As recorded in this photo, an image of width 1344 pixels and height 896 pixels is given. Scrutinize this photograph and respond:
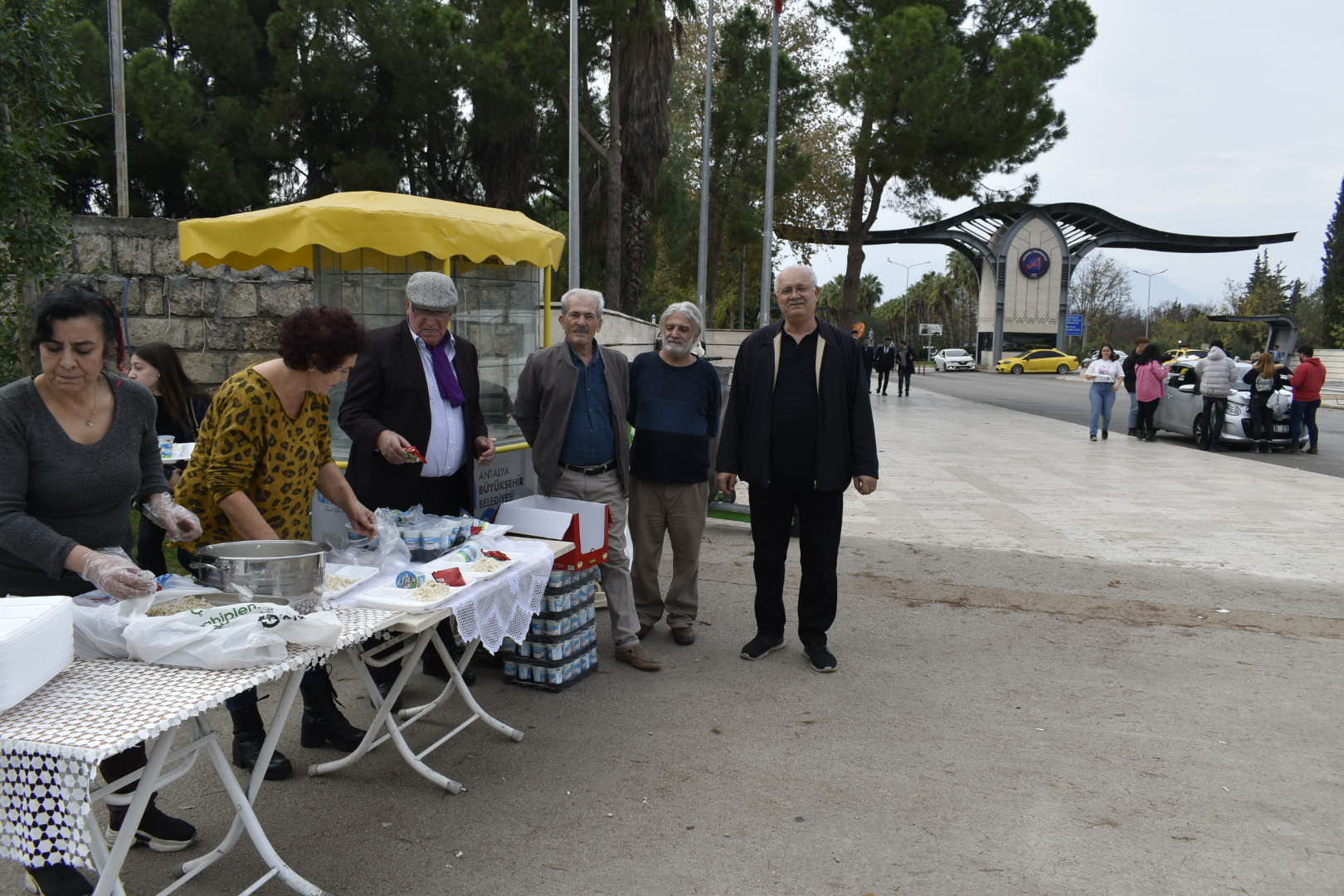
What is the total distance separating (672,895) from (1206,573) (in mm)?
5809

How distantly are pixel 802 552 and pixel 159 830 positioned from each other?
313cm

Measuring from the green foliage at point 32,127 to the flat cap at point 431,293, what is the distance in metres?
4.03

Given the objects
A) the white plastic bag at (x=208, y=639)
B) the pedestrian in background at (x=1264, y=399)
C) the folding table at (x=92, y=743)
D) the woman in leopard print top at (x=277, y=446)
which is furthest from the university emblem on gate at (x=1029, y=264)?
the white plastic bag at (x=208, y=639)

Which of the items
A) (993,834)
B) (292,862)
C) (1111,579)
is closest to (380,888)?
(292,862)

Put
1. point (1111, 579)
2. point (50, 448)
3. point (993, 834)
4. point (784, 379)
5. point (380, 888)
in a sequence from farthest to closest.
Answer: point (1111, 579) → point (784, 379) → point (993, 834) → point (380, 888) → point (50, 448)

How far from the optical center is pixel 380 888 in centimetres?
296

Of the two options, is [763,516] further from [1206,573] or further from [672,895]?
[1206,573]

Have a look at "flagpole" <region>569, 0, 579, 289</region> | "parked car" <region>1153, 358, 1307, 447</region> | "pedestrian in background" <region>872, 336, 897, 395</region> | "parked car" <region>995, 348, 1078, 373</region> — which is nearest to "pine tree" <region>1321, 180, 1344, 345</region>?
"parked car" <region>995, 348, 1078, 373</region>

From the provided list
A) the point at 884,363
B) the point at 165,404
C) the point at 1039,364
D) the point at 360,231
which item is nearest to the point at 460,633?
the point at 165,404

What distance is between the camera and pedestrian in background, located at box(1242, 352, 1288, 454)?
50.2 feet

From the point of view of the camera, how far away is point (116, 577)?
8.16ft

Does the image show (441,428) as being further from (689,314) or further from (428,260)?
(428,260)

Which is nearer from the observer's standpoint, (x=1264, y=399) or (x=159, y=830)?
(x=159, y=830)

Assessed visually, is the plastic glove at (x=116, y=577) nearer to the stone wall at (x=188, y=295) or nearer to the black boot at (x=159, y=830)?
the black boot at (x=159, y=830)
